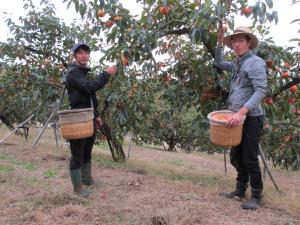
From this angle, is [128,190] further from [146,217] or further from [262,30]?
[262,30]

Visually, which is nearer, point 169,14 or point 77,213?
point 77,213

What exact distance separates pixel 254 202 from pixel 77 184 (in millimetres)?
1636

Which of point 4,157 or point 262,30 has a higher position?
point 262,30

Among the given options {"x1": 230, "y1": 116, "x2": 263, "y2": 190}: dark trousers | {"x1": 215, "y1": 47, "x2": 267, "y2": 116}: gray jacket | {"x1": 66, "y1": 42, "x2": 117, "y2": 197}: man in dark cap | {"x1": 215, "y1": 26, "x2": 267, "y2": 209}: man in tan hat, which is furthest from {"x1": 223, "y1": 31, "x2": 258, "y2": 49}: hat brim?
{"x1": 66, "y1": 42, "x2": 117, "y2": 197}: man in dark cap

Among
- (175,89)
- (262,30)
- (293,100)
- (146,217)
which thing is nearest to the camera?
(146,217)

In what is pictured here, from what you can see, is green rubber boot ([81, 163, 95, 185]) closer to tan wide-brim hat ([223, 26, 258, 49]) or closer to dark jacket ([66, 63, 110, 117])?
dark jacket ([66, 63, 110, 117])

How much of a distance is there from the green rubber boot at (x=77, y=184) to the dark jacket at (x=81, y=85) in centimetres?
62

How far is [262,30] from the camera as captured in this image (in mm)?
4324

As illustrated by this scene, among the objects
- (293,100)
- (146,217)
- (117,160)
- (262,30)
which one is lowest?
(117,160)

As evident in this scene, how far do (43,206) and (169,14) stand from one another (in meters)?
2.44

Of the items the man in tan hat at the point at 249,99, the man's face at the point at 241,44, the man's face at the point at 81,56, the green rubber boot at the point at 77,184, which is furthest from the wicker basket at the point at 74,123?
the man's face at the point at 241,44

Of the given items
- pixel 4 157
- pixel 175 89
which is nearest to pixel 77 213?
pixel 175 89

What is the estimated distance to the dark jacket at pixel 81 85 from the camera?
11.8 feet

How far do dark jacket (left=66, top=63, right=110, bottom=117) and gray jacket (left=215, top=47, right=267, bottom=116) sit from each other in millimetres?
1177
